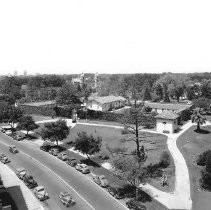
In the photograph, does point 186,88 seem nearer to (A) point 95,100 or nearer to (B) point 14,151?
(A) point 95,100

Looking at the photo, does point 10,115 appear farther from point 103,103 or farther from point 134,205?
point 134,205

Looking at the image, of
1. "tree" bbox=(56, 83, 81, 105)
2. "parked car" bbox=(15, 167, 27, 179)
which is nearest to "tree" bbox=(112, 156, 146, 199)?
"parked car" bbox=(15, 167, 27, 179)

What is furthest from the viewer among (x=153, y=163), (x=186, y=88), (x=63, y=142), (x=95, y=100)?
(x=186, y=88)

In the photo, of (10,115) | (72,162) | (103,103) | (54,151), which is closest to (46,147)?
(54,151)

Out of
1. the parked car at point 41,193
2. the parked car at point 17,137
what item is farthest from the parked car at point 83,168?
the parked car at point 17,137

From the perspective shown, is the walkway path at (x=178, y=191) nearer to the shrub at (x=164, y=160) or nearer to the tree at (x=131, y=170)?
the shrub at (x=164, y=160)

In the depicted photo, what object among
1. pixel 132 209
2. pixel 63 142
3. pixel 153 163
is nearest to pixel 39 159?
pixel 63 142
